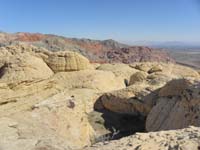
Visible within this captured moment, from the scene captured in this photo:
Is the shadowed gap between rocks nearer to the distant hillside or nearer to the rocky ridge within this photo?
the rocky ridge

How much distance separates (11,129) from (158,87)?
8.65 meters

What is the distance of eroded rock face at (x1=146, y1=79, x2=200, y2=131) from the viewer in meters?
10.7

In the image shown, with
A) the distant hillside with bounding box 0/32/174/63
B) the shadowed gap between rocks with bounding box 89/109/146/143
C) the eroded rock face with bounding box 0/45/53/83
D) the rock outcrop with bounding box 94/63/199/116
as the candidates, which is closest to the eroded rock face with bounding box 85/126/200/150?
the shadowed gap between rocks with bounding box 89/109/146/143

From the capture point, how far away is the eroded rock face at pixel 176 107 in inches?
421

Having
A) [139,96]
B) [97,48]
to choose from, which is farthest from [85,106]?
[97,48]

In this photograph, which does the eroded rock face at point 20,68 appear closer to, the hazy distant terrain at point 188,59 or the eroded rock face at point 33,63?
the eroded rock face at point 33,63

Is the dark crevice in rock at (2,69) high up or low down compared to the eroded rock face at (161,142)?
down

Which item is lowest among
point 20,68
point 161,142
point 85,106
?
point 85,106

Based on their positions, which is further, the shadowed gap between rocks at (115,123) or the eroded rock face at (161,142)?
the shadowed gap between rocks at (115,123)

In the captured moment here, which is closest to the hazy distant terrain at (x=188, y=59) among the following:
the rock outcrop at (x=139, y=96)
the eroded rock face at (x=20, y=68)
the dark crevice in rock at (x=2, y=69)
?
the rock outcrop at (x=139, y=96)

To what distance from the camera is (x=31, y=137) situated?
615 centimetres

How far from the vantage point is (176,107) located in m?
11.6

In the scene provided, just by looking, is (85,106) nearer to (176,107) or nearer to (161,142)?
(176,107)

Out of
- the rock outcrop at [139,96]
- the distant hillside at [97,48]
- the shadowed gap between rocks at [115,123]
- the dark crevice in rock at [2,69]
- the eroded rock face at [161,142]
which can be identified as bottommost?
the distant hillside at [97,48]
